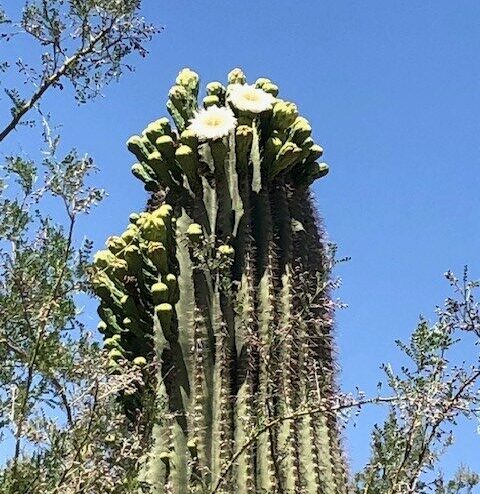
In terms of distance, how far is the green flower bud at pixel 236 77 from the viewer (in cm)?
544

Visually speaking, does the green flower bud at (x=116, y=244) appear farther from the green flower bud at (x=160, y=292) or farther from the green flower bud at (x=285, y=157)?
the green flower bud at (x=285, y=157)

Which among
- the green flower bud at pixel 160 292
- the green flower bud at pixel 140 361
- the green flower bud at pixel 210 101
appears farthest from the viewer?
the green flower bud at pixel 210 101

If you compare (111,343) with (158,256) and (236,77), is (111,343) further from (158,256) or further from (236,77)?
(236,77)

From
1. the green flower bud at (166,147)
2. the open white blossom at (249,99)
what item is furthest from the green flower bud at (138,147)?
the open white blossom at (249,99)

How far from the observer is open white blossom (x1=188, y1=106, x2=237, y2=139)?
15.5 ft

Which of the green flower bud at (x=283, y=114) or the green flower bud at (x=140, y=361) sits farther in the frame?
the green flower bud at (x=283, y=114)

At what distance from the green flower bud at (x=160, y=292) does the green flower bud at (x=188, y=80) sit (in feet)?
4.95

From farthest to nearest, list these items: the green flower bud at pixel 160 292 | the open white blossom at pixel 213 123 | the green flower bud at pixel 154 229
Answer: the open white blossom at pixel 213 123 < the green flower bud at pixel 154 229 < the green flower bud at pixel 160 292

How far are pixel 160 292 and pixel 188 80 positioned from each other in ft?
5.25

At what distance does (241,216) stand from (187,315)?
0.68 meters

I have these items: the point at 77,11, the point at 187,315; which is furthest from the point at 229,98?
the point at 77,11

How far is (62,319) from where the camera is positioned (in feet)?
9.27

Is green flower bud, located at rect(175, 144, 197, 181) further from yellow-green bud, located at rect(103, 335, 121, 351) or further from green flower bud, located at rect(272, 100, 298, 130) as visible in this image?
yellow-green bud, located at rect(103, 335, 121, 351)

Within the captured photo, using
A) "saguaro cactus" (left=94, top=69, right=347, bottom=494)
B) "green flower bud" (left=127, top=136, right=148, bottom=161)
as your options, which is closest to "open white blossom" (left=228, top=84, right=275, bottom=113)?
"saguaro cactus" (left=94, top=69, right=347, bottom=494)
